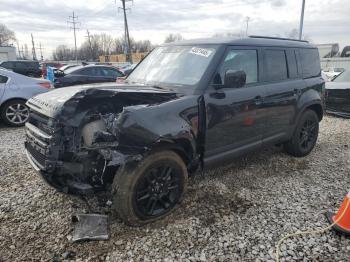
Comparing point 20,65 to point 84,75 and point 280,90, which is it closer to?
point 84,75

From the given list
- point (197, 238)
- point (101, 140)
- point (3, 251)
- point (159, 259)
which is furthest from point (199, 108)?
point (3, 251)

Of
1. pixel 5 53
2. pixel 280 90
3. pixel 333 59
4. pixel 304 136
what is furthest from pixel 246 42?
pixel 5 53

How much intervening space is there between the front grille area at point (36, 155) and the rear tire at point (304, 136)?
4.16 metres

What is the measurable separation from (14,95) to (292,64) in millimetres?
6547

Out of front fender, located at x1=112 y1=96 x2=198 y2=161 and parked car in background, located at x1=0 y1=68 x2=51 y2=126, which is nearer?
front fender, located at x1=112 y1=96 x2=198 y2=161

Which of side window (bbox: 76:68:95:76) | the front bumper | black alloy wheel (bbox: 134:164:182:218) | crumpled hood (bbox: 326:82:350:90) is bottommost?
black alloy wheel (bbox: 134:164:182:218)

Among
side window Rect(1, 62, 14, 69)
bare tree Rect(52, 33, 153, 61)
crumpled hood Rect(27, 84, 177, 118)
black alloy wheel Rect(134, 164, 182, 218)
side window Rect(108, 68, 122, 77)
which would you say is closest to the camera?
crumpled hood Rect(27, 84, 177, 118)

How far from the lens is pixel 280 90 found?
4.75 meters

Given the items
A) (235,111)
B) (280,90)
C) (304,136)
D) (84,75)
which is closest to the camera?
(235,111)

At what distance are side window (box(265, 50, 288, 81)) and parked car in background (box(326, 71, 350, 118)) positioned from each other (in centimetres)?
515

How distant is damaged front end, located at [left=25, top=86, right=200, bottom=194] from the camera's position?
301cm

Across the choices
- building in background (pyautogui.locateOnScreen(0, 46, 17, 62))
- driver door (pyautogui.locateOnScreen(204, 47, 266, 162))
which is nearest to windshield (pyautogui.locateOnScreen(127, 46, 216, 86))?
driver door (pyautogui.locateOnScreen(204, 47, 266, 162))

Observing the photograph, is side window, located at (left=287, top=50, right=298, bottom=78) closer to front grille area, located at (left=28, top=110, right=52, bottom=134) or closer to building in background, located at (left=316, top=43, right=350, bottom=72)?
front grille area, located at (left=28, top=110, right=52, bottom=134)

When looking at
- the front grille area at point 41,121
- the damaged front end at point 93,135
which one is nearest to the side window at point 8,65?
the front grille area at point 41,121
